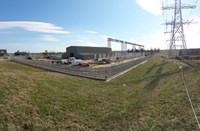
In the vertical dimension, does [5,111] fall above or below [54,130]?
above

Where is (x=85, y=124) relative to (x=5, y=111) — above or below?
below

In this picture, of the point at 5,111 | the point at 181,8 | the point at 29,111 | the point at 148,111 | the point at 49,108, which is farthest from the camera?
the point at 181,8

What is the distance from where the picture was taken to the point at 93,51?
81625 mm

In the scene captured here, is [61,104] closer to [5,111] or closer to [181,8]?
[5,111]

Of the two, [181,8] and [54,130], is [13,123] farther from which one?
[181,8]

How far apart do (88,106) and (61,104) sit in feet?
4.40

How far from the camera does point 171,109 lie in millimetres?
8344

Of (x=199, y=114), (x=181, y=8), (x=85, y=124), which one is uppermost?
(x=181, y=8)

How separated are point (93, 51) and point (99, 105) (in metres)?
72.2

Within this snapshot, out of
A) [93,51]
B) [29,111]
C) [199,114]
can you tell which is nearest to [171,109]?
[199,114]

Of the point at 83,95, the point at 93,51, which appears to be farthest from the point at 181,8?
the point at 83,95

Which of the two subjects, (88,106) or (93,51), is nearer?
(88,106)

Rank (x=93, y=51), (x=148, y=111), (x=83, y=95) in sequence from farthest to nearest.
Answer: (x=93, y=51) < (x=83, y=95) < (x=148, y=111)

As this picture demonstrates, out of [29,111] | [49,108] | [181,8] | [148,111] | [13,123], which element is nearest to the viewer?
[13,123]
